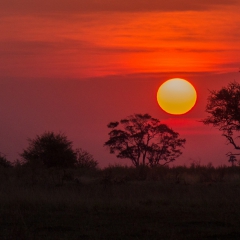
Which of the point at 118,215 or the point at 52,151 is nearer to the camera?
the point at 118,215

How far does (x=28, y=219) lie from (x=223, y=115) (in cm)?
2728

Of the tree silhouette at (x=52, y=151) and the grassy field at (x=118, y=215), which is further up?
the tree silhouette at (x=52, y=151)

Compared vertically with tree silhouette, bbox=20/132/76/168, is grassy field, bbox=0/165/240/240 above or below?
below

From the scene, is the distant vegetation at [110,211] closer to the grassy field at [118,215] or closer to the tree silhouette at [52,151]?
the grassy field at [118,215]

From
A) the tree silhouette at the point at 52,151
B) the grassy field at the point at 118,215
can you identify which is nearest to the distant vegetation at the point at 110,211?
the grassy field at the point at 118,215

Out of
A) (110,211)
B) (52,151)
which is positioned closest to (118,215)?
(110,211)

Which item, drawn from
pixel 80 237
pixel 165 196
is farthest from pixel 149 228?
pixel 165 196

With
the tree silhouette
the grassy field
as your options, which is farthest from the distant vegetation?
the tree silhouette

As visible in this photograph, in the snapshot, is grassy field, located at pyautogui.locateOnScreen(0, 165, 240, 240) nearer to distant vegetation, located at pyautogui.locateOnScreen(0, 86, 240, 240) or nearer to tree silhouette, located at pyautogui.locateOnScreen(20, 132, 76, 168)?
distant vegetation, located at pyautogui.locateOnScreen(0, 86, 240, 240)

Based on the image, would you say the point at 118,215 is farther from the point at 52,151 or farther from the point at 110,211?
the point at 52,151

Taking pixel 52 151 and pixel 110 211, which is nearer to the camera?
pixel 110 211

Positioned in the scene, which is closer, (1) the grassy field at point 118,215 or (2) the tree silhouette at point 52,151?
(1) the grassy field at point 118,215

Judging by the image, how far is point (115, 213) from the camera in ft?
51.8

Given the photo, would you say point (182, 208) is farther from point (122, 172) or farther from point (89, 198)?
point (122, 172)
